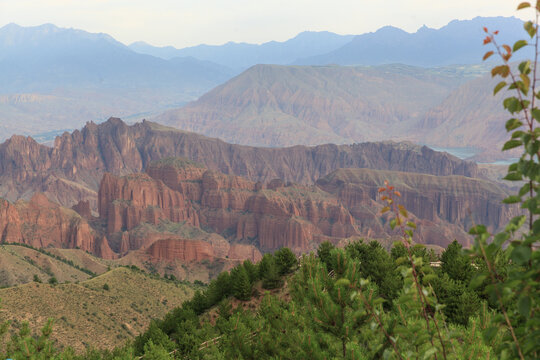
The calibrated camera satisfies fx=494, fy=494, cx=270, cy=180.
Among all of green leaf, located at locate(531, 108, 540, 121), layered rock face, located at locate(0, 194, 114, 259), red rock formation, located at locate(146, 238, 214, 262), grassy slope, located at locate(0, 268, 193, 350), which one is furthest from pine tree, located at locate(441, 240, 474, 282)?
layered rock face, located at locate(0, 194, 114, 259)

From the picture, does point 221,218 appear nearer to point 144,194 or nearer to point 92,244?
point 144,194

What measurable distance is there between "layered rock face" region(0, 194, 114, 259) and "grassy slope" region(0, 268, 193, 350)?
71323mm

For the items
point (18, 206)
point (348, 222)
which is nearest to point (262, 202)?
point (348, 222)

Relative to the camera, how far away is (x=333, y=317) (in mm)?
15742

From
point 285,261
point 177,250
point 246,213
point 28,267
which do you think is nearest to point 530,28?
point 285,261

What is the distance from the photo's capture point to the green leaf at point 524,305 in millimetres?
5625

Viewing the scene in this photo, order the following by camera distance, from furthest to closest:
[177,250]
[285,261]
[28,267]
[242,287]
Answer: [177,250], [28,267], [285,261], [242,287]

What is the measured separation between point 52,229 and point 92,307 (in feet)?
310

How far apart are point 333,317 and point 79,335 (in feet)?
158

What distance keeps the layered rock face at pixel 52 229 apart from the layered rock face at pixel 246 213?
2393 cm

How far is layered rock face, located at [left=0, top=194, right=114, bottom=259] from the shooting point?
141 meters

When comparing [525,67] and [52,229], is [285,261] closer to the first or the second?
[525,67]

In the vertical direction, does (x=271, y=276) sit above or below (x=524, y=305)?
below

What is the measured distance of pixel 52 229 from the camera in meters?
148
